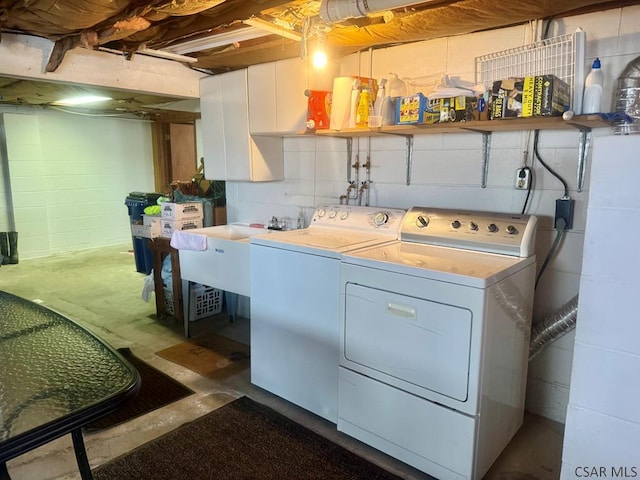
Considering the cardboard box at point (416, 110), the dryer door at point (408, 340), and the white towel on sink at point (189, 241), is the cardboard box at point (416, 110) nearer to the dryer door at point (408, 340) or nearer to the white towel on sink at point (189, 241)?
the dryer door at point (408, 340)

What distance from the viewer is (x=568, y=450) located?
5.23 ft

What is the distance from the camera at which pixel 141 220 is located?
5215 millimetres

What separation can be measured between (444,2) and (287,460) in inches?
89.8

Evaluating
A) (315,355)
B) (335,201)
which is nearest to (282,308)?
(315,355)

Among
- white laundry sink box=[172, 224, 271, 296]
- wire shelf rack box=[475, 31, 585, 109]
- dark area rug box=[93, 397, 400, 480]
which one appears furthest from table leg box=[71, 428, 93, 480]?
wire shelf rack box=[475, 31, 585, 109]

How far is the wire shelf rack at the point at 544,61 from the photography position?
78.7 inches

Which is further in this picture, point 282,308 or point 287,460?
point 282,308

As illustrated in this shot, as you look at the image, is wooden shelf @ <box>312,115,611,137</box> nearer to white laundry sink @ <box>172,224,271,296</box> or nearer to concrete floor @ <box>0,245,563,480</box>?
white laundry sink @ <box>172,224,271,296</box>

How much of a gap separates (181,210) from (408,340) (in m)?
2.60

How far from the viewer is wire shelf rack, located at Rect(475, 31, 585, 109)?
1999 mm

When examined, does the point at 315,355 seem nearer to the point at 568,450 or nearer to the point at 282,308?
the point at 282,308

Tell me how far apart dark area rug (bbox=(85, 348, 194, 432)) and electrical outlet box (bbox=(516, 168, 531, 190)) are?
2205 mm

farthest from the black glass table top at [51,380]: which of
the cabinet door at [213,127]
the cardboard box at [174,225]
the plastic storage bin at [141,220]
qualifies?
the plastic storage bin at [141,220]

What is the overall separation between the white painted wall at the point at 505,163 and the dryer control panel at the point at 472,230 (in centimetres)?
20
